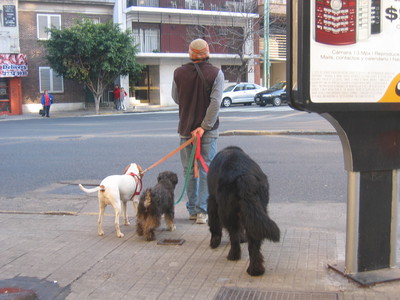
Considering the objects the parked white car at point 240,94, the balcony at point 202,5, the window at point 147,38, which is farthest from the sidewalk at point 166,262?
the balcony at point 202,5

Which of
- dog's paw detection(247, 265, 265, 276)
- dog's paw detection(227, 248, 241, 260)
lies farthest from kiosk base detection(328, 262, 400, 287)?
dog's paw detection(227, 248, 241, 260)

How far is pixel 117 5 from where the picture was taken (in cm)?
3588

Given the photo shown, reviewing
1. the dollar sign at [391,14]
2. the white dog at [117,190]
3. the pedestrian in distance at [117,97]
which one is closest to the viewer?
the dollar sign at [391,14]

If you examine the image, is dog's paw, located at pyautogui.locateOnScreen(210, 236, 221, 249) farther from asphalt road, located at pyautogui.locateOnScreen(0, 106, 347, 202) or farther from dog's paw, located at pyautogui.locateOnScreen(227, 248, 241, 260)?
asphalt road, located at pyautogui.locateOnScreen(0, 106, 347, 202)

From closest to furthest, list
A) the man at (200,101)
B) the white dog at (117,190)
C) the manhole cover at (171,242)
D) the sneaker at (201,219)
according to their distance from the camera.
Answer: the manhole cover at (171,242), the white dog at (117,190), the man at (200,101), the sneaker at (201,219)

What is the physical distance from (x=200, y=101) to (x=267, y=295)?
254cm

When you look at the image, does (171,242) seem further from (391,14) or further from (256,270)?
(391,14)

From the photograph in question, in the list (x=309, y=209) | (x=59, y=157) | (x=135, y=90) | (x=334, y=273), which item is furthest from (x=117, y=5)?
(x=334, y=273)

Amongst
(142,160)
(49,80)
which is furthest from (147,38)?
(142,160)

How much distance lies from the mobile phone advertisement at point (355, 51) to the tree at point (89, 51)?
91.4ft

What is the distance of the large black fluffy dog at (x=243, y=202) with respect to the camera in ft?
13.3

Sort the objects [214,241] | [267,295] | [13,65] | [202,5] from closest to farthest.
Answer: [267,295] → [214,241] → [13,65] → [202,5]

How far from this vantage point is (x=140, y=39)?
37344 mm

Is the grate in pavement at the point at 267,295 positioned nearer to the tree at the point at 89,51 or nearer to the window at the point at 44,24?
the tree at the point at 89,51
